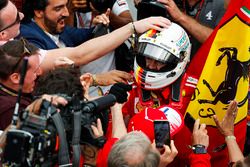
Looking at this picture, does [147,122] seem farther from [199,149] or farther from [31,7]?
[31,7]

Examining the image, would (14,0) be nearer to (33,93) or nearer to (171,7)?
(171,7)

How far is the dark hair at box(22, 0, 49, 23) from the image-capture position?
591 centimetres

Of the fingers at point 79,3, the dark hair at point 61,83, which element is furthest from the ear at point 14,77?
the fingers at point 79,3

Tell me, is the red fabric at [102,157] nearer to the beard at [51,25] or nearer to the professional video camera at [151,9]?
the professional video camera at [151,9]

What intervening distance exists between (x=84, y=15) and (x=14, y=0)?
0.75m

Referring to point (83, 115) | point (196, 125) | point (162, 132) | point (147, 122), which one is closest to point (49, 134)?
point (83, 115)

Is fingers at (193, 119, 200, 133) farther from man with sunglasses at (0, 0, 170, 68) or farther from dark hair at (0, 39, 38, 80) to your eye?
dark hair at (0, 39, 38, 80)

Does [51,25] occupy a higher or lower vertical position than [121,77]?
higher

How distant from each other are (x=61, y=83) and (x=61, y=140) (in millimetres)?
807

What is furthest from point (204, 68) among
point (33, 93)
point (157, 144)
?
point (33, 93)

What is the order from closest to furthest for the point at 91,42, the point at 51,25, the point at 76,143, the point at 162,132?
the point at 76,143 → the point at 162,132 → the point at 91,42 → the point at 51,25

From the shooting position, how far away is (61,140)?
3523 mm

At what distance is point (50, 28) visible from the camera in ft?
19.4

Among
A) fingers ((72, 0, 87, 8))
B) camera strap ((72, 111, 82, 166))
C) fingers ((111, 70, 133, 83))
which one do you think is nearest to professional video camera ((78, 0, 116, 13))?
fingers ((72, 0, 87, 8))
